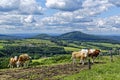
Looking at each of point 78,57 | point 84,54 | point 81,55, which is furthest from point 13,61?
point 84,54

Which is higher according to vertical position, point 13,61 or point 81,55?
point 81,55

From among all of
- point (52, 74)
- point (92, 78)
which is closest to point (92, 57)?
point (52, 74)

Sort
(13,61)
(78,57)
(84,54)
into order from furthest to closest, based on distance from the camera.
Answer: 1. (13,61)
2. (78,57)
3. (84,54)

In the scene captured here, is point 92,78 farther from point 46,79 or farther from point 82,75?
point 46,79

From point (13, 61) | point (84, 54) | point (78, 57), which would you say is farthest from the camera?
point (13, 61)

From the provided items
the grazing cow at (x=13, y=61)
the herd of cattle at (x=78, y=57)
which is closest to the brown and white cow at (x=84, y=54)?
the herd of cattle at (x=78, y=57)

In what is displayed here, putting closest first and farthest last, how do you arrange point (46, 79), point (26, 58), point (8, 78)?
point (46, 79)
point (8, 78)
point (26, 58)

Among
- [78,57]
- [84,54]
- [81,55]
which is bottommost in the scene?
[78,57]

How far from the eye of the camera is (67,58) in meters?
51.8

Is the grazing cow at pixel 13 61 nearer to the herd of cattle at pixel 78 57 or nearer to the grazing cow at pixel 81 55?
the herd of cattle at pixel 78 57

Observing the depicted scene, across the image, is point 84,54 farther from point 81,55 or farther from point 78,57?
point 78,57

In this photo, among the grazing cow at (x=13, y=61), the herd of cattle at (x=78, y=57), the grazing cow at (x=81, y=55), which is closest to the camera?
the grazing cow at (x=81, y=55)

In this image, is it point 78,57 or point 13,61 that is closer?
point 78,57

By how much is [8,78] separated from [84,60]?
1445 centimetres
